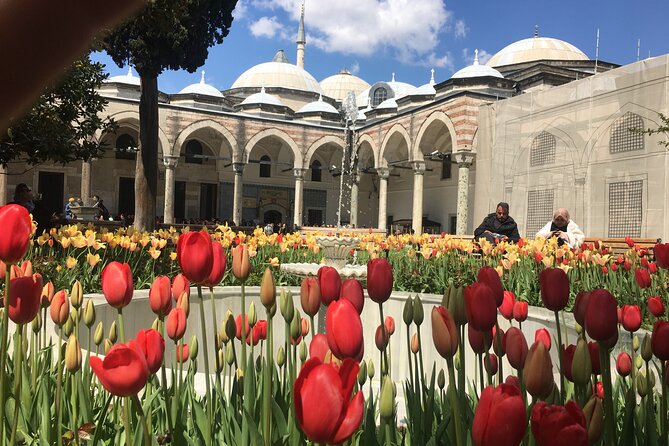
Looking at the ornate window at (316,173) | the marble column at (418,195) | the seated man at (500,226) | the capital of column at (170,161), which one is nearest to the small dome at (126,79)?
the capital of column at (170,161)

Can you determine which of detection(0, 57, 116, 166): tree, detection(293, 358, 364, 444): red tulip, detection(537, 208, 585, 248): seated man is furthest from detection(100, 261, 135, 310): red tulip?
detection(537, 208, 585, 248): seated man

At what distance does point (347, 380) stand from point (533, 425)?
0.23m

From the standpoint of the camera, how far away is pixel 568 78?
74.1 feet

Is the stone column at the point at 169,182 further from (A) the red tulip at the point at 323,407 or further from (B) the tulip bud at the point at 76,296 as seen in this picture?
(A) the red tulip at the point at 323,407

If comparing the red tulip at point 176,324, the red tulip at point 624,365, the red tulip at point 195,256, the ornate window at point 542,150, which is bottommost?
the red tulip at point 624,365

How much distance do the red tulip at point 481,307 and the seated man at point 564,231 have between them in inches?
217

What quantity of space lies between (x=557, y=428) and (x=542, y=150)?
15.2 metres

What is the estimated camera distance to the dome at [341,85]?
1551 inches

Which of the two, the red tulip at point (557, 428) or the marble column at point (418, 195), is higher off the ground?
the marble column at point (418, 195)

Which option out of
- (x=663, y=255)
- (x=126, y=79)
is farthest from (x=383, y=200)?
(x=663, y=255)

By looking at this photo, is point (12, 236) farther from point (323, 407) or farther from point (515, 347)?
point (515, 347)

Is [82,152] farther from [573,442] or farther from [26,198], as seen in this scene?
[573,442]

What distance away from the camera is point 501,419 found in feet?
2.06

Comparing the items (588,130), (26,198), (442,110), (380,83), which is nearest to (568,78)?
(442,110)
